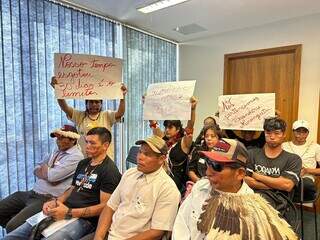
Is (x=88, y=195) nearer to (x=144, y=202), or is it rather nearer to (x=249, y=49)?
(x=144, y=202)

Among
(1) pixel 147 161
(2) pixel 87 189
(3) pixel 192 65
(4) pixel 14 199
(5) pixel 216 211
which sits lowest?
(4) pixel 14 199

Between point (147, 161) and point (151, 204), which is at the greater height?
point (147, 161)

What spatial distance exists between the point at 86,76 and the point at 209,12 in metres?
1.78

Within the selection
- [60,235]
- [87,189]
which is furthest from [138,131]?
[60,235]

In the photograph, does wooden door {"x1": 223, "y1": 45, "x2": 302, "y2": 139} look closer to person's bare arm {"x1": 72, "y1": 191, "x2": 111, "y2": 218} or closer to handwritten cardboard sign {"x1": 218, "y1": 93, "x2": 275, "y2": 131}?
handwritten cardboard sign {"x1": 218, "y1": 93, "x2": 275, "y2": 131}

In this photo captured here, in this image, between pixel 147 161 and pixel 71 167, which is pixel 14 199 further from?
pixel 147 161

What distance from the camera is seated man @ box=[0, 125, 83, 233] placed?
2.10 meters

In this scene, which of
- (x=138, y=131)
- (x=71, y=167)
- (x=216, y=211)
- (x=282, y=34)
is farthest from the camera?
(x=138, y=131)

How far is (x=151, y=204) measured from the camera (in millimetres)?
1474

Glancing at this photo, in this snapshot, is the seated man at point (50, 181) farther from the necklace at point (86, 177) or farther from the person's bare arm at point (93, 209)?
the person's bare arm at point (93, 209)

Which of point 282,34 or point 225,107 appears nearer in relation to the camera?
point 225,107

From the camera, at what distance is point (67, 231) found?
5.33 ft

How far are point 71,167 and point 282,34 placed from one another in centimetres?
313

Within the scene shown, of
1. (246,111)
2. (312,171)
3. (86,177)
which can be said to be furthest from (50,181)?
(312,171)
